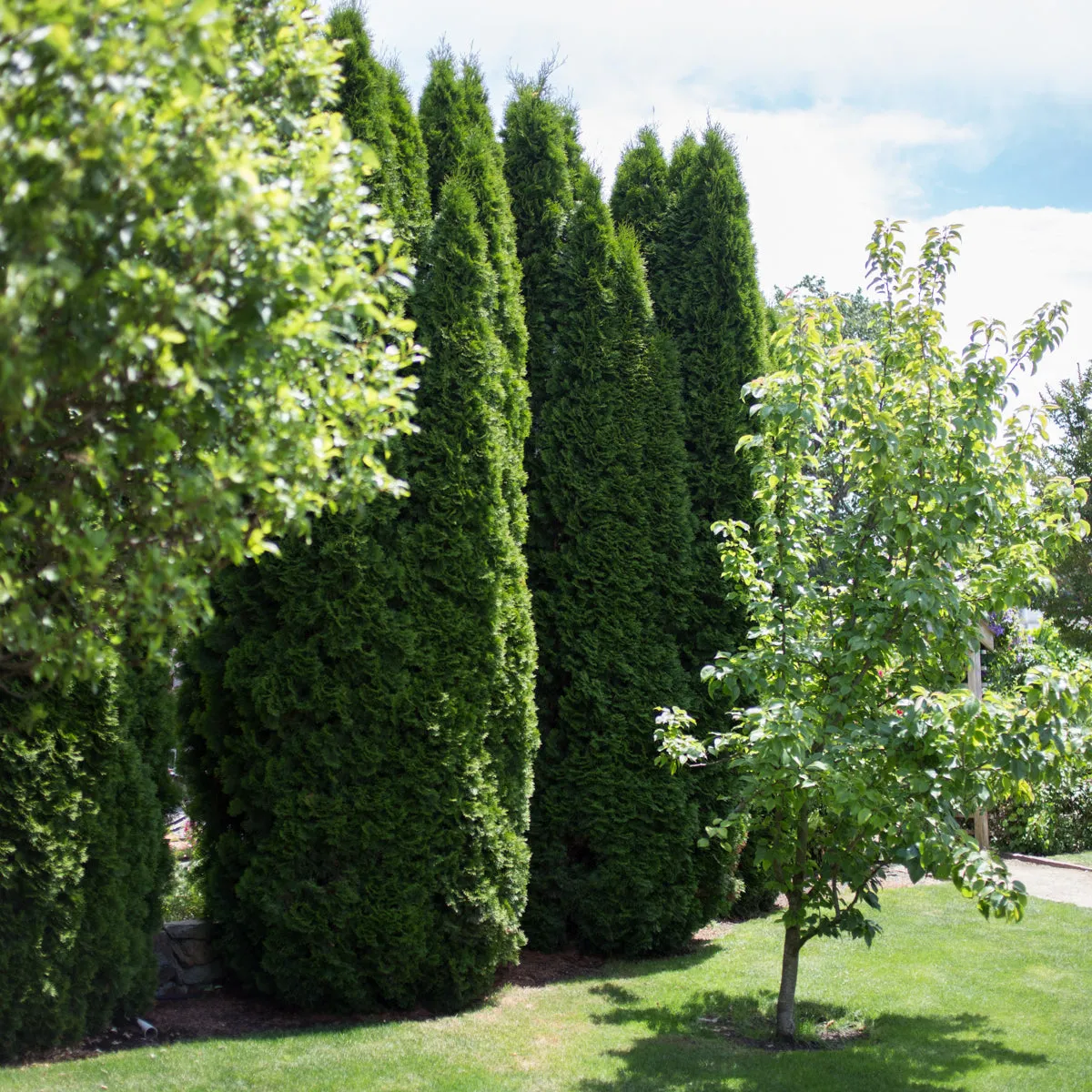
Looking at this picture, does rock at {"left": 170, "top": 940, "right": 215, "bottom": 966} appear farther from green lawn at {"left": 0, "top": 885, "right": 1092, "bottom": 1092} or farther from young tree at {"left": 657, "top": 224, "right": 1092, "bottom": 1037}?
young tree at {"left": 657, "top": 224, "right": 1092, "bottom": 1037}

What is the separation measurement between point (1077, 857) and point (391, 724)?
353 inches

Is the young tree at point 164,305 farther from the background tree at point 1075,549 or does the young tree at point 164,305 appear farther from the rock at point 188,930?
the background tree at point 1075,549

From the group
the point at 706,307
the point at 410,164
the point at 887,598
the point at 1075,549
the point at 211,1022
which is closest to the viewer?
the point at 887,598

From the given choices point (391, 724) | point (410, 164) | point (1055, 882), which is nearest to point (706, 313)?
point (410, 164)

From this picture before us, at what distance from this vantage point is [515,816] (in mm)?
6328

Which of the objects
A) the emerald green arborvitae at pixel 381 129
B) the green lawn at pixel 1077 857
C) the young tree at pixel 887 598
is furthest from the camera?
the green lawn at pixel 1077 857

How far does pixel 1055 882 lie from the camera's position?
10.1 metres

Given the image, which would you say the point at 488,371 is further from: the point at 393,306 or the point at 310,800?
the point at 310,800

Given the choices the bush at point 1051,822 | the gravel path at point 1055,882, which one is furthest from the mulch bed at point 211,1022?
the bush at point 1051,822

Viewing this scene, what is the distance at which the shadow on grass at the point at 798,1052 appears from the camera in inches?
192

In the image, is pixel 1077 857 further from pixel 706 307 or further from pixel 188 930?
pixel 188 930

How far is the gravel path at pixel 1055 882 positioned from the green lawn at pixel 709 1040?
1.87 meters

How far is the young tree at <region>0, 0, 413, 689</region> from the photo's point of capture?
6.40 ft

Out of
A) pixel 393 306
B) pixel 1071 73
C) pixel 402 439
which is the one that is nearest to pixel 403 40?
pixel 393 306
